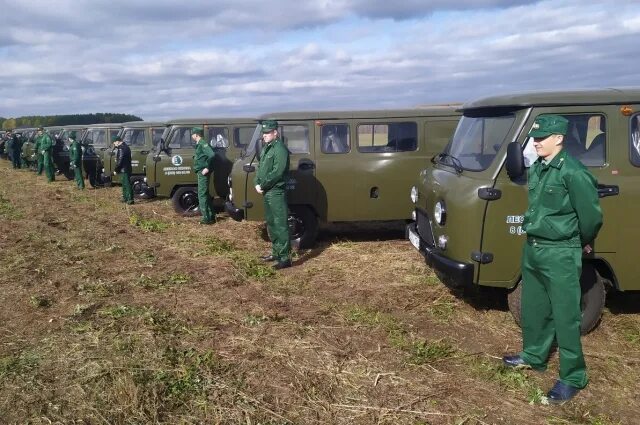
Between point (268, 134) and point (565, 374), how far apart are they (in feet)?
15.0

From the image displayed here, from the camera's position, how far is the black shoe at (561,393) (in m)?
3.80

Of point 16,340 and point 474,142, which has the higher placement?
point 474,142

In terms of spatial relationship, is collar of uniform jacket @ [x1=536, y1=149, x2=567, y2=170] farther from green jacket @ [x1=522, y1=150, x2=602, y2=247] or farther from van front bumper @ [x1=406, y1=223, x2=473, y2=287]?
van front bumper @ [x1=406, y1=223, x2=473, y2=287]

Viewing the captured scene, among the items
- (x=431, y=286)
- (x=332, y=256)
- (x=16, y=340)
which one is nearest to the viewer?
(x=16, y=340)

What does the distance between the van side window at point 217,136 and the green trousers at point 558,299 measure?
27.6 feet

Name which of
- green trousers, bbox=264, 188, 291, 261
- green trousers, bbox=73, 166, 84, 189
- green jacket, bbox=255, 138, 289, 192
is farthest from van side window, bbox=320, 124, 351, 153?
green trousers, bbox=73, 166, 84, 189

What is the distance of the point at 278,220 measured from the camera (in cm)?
718

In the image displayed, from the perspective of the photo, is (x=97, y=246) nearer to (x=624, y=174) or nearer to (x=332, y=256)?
(x=332, y=256)

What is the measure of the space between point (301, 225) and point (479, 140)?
3.80 m

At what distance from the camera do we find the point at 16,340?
5.00 meters

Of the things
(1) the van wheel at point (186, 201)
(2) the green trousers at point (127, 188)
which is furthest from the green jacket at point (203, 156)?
(2) the green trousers at point (127, 188)

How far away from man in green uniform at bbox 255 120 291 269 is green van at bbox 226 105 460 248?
996 mm

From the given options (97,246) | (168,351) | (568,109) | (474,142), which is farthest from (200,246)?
(568,109)

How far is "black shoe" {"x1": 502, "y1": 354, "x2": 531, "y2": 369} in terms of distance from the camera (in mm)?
4277
